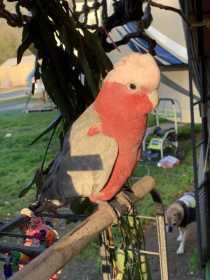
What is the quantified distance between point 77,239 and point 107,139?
27cm

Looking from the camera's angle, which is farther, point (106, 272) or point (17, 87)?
point (17, 87)

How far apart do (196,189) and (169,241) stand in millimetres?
692

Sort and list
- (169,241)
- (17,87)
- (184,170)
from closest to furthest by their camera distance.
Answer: (169,241)
(184,170)
(17,87)

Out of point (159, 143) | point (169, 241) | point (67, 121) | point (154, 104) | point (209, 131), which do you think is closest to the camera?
point (154, 104)

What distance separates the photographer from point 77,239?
594 mm

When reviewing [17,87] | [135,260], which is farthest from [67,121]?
[17,87]

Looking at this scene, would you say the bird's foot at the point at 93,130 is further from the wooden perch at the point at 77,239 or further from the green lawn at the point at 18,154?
the green lawn at the point at 18,154

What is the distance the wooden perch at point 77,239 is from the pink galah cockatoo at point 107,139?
0.14 feet

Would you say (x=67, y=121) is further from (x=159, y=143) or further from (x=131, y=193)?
(x=159, y=143)

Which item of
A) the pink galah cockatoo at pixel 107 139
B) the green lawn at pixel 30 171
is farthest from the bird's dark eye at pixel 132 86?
the green lawn at pixel 30 171

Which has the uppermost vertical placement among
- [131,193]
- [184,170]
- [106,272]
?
[131,193]

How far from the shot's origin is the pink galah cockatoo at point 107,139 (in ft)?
2.66

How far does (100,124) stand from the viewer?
2.78 feet

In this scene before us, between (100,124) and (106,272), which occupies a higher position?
(100,124)
